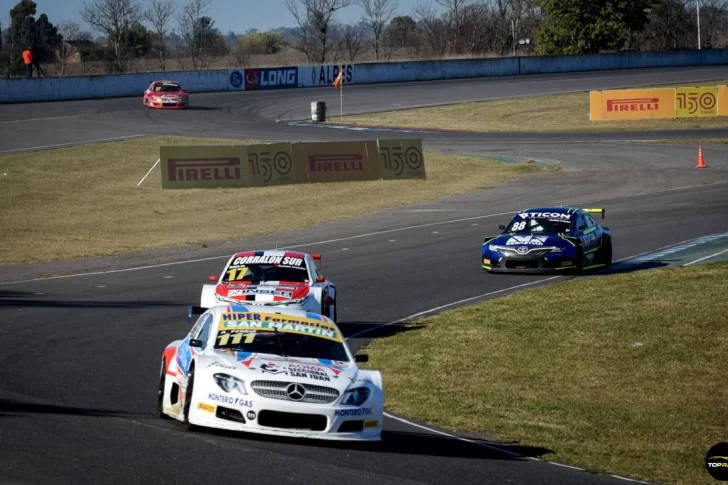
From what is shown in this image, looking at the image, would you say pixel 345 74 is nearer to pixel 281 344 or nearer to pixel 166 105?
pixel 166 105

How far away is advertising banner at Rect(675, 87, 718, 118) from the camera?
6214cm

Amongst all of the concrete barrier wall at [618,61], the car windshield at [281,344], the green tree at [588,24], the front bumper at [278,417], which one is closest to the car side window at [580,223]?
the car windshield at [281,344]

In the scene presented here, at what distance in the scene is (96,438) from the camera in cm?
984

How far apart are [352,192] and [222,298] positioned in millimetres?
23808

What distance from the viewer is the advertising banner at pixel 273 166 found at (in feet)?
128

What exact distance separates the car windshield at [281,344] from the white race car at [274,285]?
172 inches

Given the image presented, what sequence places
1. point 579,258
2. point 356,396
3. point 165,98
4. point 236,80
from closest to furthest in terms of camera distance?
point 356,396 < point 579,258 < point 165,98 < point 236,80

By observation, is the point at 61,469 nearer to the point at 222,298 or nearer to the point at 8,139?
the point at 222,298

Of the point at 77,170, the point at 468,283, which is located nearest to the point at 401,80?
the point at 77,170

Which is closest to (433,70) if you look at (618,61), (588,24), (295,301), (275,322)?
(618,61)

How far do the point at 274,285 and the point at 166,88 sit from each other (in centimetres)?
5088

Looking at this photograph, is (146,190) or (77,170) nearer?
(146,190)

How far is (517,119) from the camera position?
65.4 meters

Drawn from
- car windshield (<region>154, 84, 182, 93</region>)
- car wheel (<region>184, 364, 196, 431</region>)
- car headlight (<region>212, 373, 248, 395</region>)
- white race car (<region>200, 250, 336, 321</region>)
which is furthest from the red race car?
car headlight (<region>212, 373, 248, 395</region>)
